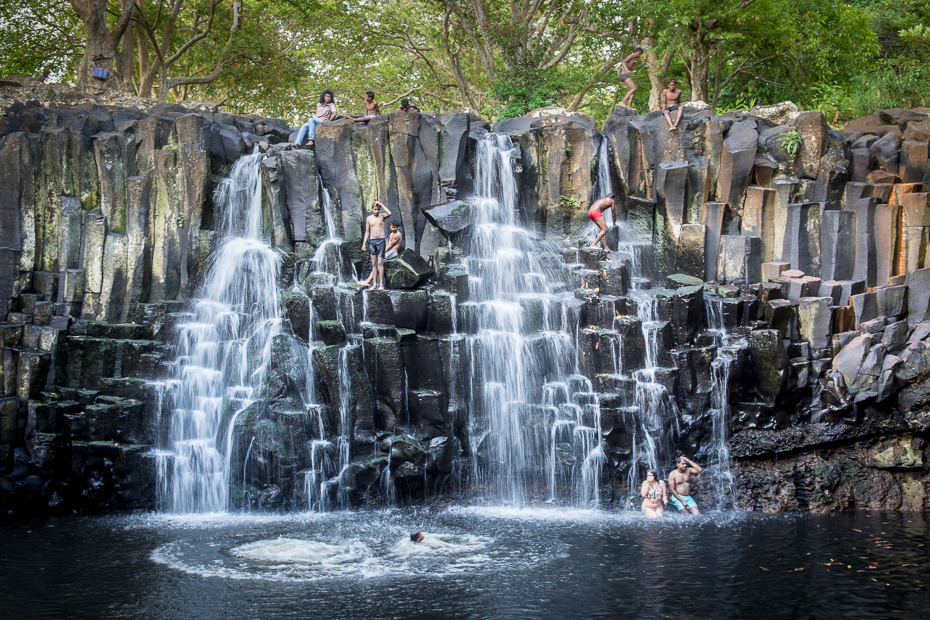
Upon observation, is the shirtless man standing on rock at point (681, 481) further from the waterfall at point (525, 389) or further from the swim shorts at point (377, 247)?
the swim shorts at point (377, 247)

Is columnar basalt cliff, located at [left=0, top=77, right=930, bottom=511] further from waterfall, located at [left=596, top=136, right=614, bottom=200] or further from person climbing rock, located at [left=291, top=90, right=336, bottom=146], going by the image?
person climbing rock, located at [left=291, top=90, right=336, bottom=146]

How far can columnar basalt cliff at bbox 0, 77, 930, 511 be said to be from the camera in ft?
49.5

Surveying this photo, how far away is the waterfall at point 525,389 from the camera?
15.5 m

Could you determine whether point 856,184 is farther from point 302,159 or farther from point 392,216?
point 302,159

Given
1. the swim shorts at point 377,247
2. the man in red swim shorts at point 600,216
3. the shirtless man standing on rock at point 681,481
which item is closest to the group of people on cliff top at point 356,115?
the man in red swim shorts at point 600,216

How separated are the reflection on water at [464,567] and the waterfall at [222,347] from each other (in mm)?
1028

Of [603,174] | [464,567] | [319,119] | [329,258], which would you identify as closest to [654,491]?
[464,567]

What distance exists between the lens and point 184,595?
10.2 m

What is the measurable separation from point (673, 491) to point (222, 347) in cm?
939

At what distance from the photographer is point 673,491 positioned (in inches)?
582

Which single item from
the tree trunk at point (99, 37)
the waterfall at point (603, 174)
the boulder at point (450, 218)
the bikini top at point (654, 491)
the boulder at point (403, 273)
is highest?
the tree trunk at point (99, 37)

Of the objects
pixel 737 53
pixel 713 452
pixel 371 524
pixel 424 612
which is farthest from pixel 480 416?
pixel 737 53

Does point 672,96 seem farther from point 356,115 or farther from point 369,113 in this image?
point 356,115

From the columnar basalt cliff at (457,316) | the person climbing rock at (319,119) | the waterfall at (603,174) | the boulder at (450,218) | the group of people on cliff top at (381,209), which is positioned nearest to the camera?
the columnar basalt cliff at (457,316)
